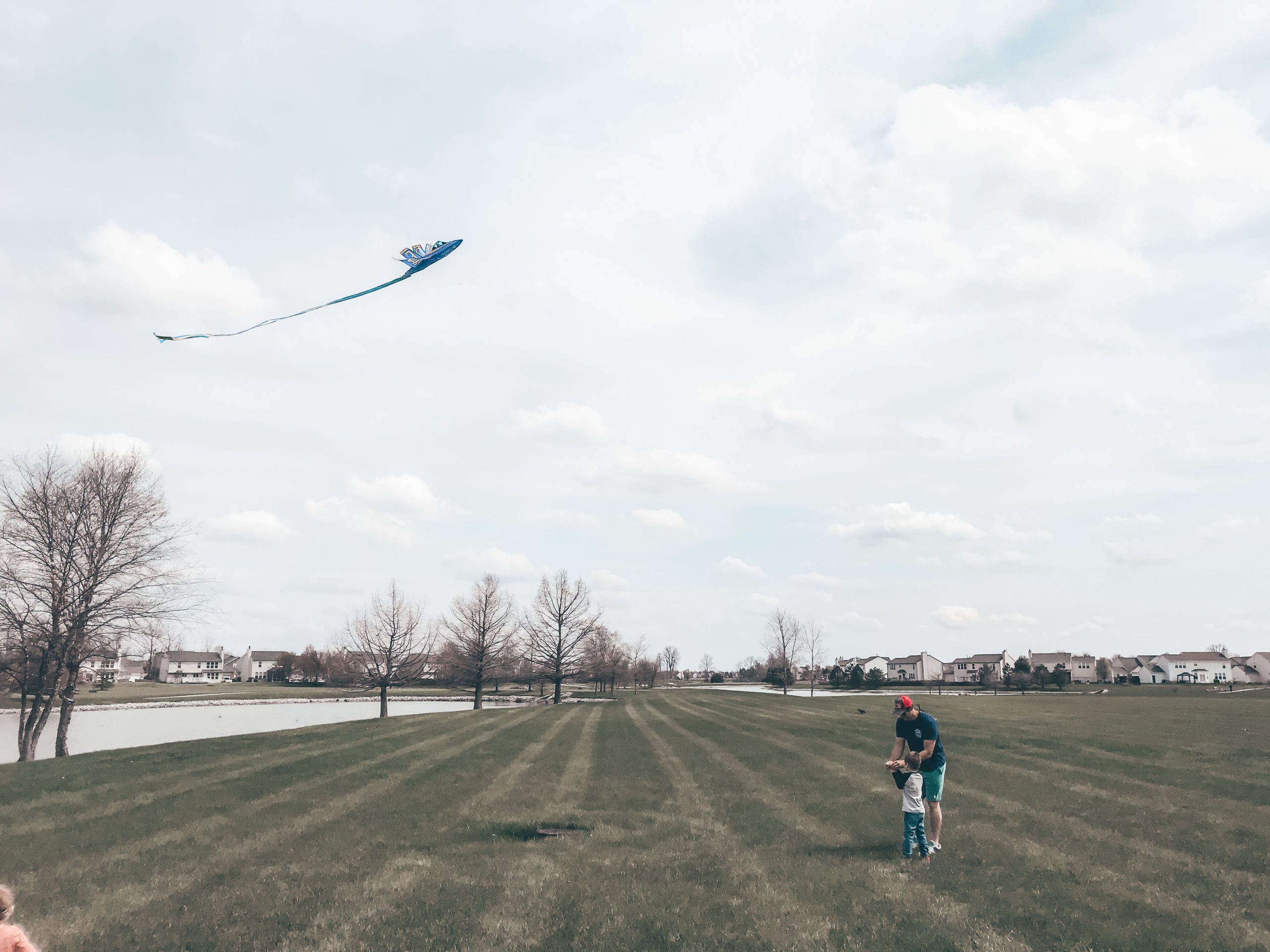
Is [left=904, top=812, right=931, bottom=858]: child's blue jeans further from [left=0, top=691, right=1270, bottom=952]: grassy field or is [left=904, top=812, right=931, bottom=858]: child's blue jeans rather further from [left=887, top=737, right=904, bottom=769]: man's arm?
[left=887, top=737, right=904, bottom=769]: man's arm

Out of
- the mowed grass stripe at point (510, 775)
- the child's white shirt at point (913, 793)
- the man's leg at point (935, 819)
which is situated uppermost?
the child's white shirt at point (913, 793)

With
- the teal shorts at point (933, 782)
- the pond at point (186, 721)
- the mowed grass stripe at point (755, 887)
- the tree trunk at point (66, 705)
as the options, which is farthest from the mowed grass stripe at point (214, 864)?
the tree trunk at point (66, 705)

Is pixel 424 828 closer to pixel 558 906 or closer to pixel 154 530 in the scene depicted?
pixel 558 906

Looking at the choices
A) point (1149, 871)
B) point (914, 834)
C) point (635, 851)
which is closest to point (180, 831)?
point (635, 851)

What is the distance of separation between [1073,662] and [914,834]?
188346 mm

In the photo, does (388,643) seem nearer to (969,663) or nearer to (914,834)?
(914,834)

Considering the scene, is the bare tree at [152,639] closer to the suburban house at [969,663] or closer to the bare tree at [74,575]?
the bare tree at [74,575]

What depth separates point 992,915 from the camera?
895 cm

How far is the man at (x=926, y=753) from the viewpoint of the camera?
1150 centimetres

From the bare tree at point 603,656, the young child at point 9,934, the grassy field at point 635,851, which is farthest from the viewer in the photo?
the bare tree at point 603,656

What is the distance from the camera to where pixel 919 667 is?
169250 millimetres

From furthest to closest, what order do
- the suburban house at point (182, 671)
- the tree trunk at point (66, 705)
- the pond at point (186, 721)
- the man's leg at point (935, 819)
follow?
the suburban house at point (182, 671) → the pond at point (186, 721) → the tree trunk at point (66, 705) → the man's leg at point (935, 819)

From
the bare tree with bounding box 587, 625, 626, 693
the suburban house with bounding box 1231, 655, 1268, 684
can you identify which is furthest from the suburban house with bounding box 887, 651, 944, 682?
the bare tree with bounding box 587, 625, 626, 693

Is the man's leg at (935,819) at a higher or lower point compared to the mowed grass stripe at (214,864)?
higher
